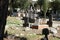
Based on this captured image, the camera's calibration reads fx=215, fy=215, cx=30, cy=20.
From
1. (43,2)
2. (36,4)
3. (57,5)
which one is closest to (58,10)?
(57,5)

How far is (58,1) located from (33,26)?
76.6 feet

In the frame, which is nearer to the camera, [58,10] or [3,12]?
[3,12]

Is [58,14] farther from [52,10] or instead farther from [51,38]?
[51,38]

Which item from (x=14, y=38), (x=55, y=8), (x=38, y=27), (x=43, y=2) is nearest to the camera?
(x=14, y=38)

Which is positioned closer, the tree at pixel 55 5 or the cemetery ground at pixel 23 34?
the cemetery ground at pixel 23 34

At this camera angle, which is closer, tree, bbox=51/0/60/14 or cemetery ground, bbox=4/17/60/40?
cemetery ground, bbox=4/17/60/40

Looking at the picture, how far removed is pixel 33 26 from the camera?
16.2m

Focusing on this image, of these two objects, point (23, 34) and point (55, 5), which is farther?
A: point (55, 5)

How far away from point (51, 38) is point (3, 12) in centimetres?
780

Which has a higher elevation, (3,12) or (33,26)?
(3,12)

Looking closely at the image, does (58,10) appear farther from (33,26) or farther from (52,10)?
(33,26)

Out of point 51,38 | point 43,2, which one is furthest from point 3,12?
point 43,2

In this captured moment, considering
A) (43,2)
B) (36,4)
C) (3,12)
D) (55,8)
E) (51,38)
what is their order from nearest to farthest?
1. (3,12)
2. (51,38)
3. (43,2)
4. (55,8)
5. (36,4)

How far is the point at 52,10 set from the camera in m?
41.0
